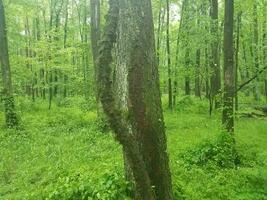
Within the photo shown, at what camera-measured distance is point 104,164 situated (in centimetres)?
789

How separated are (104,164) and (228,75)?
4.33 meters

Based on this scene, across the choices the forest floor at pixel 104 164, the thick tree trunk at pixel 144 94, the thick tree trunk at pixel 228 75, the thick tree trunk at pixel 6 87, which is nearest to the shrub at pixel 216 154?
the forest floor at pixel 104 164

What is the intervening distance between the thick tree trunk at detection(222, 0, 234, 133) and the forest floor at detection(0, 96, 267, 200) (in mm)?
466

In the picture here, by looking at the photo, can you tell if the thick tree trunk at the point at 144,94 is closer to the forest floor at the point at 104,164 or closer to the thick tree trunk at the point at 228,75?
the forest floor at the point at 104,164

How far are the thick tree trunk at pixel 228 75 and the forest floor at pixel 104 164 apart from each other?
466 mm

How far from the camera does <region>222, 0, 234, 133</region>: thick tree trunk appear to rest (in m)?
10.1

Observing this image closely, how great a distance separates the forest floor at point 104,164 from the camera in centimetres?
665

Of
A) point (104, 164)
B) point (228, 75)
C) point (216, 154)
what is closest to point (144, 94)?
point (104, 164)

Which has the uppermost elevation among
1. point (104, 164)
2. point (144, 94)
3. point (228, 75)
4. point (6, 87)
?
point (228, 75)

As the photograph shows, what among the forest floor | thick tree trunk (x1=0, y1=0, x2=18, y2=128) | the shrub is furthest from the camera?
thick tree trunk (x1=0, y1=0, x2=18, y2=128)

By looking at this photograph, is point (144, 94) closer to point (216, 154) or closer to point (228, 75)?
point (216, 154)

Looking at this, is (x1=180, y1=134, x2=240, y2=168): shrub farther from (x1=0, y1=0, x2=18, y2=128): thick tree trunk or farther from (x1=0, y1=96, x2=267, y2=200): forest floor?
(x1=0, y1=0, x2=18, y2=128): thick tree trunk

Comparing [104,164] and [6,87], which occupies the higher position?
[6,87]

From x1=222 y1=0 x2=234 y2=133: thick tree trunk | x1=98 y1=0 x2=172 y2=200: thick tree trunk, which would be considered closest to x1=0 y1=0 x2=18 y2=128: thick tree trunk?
x1=222 y1=0 x2=234 y2=133: thick tree trunk
